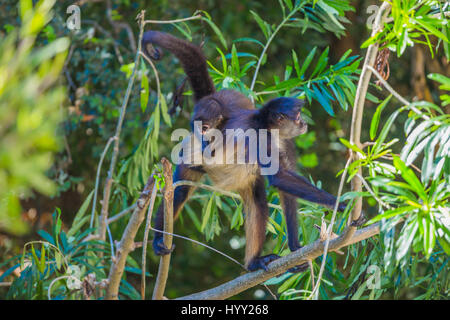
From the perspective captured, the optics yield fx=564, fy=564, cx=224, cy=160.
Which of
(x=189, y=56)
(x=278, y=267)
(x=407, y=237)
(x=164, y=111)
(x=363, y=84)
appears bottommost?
(x=278, y=267)

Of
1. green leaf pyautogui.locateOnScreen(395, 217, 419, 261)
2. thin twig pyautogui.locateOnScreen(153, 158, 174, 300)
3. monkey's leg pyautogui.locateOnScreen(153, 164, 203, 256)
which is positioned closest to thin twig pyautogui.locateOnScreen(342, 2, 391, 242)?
green leaf pyautogui.locateOnScreen(395, 217, 419, 261)

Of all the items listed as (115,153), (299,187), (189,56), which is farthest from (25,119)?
(189,56)

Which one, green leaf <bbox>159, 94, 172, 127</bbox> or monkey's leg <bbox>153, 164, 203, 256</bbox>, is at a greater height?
green leaf <bbox>159, 94, 172, 127</bbox>

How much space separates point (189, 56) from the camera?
11.7 feet

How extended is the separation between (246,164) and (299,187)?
390 mm

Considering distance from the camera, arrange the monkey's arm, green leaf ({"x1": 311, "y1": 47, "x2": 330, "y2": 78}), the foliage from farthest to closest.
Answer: green leaf ({"x1": 311, "y1": 47, "x2": 330, "y2": 78}) < the monkey's arm < the foliage

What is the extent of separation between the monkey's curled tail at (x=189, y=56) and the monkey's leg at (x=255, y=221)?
26.9 inches

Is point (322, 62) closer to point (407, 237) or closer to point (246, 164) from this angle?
point (246, 164)

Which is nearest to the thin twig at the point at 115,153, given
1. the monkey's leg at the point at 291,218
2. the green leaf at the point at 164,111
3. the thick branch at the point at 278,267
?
the green leaf at the point at 164,111

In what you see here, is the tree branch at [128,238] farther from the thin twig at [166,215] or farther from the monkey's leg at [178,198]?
the monkey's leg at [178,198]

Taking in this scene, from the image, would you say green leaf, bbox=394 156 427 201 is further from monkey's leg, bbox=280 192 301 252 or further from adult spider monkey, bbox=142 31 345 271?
monkey's leg, bbox=280 192 301 252

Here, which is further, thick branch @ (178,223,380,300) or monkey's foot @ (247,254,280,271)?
monkey's foot @ (247,254,280,271)

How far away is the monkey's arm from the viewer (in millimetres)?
3127

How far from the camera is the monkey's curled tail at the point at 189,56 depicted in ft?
11.5
